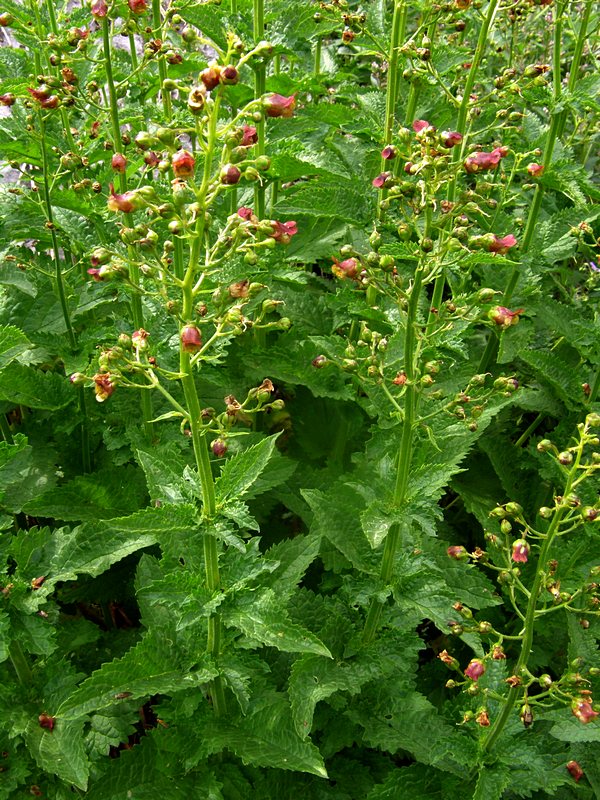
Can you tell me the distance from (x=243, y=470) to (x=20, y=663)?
116cm

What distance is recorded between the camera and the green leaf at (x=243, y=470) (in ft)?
7.04

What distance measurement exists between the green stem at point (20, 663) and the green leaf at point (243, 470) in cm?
96

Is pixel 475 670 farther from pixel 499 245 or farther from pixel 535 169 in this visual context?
pixel 535 169

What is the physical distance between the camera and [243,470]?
2176 millimetres

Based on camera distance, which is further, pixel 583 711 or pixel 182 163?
pixel 583 711

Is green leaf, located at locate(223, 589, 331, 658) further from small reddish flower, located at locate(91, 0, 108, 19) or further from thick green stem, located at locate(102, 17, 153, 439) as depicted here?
small reddish flower, located at locate(91, 0, 108, 19)

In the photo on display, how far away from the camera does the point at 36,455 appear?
3289 millimetres

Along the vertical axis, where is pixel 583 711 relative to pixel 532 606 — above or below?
below

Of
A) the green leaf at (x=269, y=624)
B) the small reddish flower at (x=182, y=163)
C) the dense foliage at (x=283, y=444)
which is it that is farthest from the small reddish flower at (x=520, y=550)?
the small reddish flower at (x=182, y=163)

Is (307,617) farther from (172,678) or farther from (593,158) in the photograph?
(593,158)

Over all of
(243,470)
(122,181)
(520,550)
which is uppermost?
(122,181)

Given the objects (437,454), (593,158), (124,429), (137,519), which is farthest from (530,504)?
(593,158)

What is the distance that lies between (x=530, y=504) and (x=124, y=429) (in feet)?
6.68

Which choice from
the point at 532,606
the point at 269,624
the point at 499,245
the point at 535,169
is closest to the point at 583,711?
the point at 532,606
